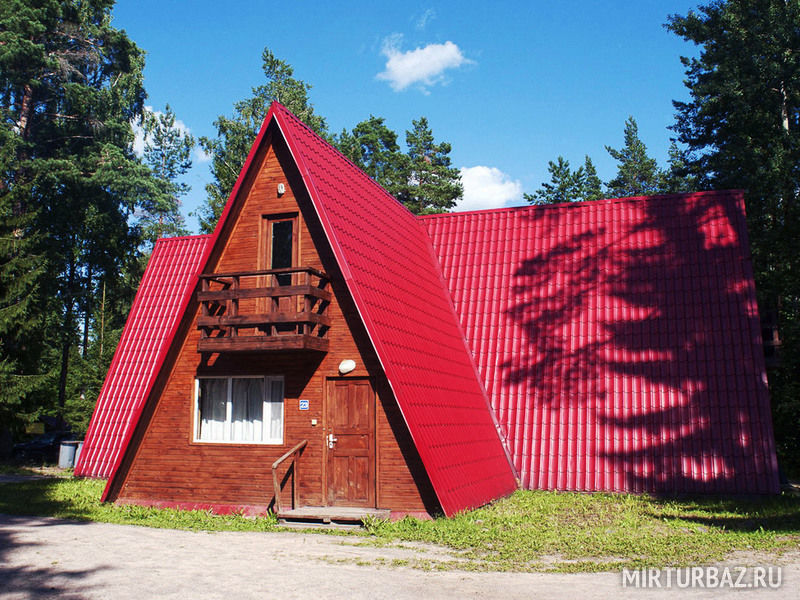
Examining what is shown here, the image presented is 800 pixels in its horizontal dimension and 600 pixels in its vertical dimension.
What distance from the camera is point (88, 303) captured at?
145ft

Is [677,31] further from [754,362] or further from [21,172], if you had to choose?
[21,172]

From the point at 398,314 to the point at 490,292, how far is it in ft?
18.0

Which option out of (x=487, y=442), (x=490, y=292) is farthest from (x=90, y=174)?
(x=487, y=442)

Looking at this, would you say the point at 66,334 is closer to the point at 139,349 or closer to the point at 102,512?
the point at 139,349

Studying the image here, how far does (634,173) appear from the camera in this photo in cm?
6034

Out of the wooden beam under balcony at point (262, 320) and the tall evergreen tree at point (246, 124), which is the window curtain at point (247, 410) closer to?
the wooden beam under balcony at point (262, 320)

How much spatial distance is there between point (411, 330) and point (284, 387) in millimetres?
2991

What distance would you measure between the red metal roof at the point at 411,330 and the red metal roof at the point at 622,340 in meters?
1.10

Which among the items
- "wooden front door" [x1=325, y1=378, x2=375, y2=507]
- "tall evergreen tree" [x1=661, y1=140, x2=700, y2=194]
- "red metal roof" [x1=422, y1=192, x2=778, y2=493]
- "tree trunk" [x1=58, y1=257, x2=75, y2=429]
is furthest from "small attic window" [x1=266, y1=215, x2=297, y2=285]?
"tall evergreen tree" [x1=661, y1=140, x2=700, y2=194]

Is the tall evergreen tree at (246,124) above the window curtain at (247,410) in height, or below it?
above

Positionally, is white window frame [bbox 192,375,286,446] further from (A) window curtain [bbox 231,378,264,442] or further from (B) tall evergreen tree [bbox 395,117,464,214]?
(B) tall evergreen tree [bbox 395,117,464,214]

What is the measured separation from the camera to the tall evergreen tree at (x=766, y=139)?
25.7 metres

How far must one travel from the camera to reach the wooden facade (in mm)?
13945

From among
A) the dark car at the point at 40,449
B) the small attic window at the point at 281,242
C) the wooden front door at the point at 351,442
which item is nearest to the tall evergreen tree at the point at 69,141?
the dark car at the point at 40,449
